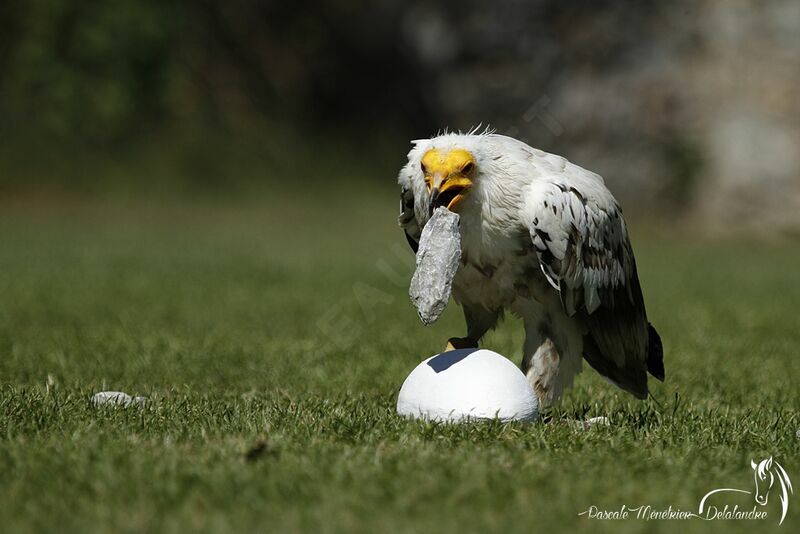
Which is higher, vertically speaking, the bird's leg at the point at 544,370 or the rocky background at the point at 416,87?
the rocky background at the point at 416,87

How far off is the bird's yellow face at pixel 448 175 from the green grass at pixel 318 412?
0.89 meters

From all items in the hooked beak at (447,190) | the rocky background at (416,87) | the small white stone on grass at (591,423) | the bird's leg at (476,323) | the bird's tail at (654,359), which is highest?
the rocky background at (416,87)

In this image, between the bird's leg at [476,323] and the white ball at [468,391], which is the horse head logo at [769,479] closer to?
the white ball at [468,391]

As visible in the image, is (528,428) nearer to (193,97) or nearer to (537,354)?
(537,354)

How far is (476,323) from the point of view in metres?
5.08

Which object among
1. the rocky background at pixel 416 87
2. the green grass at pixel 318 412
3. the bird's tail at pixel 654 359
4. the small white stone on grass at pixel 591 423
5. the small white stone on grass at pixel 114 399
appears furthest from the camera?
the rocky background at pixel 416 87

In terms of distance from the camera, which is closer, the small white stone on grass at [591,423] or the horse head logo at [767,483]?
the horse head logo at [767,483]

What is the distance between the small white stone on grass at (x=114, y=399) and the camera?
15.1 ft

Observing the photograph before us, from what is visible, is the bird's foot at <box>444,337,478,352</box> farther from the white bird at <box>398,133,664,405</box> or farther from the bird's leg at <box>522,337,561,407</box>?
the bird's leg at <box>522,337,561,407</box>

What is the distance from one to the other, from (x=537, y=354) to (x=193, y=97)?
17865 mm

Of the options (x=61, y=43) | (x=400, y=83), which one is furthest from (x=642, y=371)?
(x=61, y=43)

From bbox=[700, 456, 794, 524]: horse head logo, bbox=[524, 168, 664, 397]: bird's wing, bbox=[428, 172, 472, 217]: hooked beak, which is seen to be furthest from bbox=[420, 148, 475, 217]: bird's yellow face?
bbox=[700, 456, 794, 524]: horse head logo

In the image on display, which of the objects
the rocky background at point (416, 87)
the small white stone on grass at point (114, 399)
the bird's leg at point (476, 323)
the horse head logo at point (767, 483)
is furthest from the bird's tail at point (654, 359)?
the rocky background at point (416, 87)

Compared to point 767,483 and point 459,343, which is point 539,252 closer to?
point 459,343
